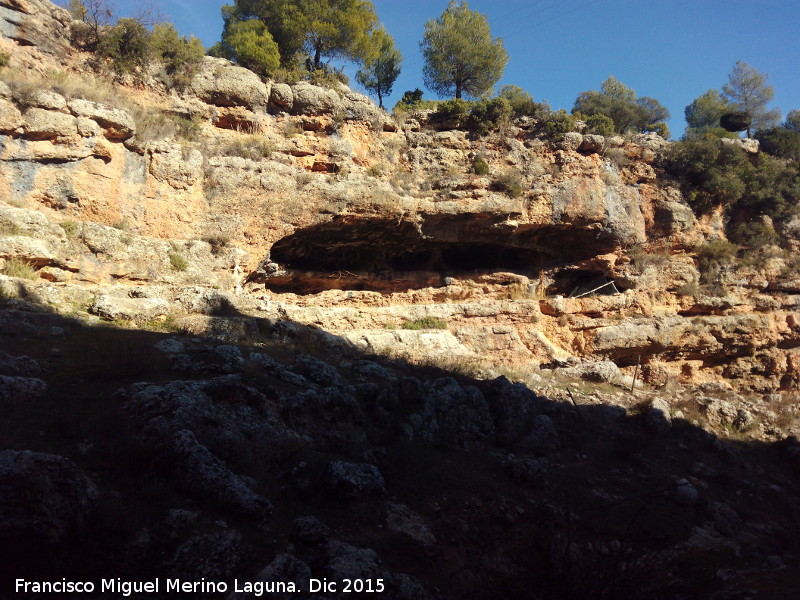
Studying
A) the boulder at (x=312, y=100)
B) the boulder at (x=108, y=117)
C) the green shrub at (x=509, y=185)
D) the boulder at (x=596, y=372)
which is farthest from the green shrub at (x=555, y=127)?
the boulder at (x=108, y=117)

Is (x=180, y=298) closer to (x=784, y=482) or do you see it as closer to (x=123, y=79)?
(x=123, y=79)

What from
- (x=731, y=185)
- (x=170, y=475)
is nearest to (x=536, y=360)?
(x=731, y=185)

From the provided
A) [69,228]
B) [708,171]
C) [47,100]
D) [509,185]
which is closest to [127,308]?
[69,228]

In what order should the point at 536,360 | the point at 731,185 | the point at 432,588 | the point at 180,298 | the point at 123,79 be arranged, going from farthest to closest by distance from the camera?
1. the point at 731,185
2. the point at 536,360
3. the point at 123,79
4. the point at 180,298
5. the point at 432,588

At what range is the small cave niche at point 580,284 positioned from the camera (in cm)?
1767

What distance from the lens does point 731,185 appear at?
1827 centimetres

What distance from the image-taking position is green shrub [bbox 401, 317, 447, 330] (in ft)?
50.6

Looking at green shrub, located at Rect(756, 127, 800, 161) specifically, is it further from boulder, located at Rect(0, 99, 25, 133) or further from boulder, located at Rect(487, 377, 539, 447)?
boulder, located at Rect(0, 99, 25, 133)

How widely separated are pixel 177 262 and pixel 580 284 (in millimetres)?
13662

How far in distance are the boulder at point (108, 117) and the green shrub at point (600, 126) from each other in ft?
52.6

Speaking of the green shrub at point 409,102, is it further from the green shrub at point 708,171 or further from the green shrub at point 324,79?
the green shrub at point 708,171

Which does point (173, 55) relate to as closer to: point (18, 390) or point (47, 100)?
point (47, 100)

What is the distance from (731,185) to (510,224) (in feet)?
29.1

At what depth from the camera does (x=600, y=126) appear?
19.9 m
